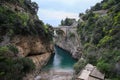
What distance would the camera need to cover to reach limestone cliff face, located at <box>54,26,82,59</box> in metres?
57.6

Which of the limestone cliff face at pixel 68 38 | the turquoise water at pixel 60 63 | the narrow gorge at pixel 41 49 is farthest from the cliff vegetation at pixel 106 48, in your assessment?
the limestone cliff face at pixel 68 38

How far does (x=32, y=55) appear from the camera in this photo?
41.9m

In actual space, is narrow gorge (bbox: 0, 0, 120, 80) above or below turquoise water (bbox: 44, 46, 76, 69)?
above

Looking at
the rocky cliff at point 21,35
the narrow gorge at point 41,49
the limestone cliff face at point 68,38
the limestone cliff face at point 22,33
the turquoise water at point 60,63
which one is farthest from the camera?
the limestone cliff face at point 68,38

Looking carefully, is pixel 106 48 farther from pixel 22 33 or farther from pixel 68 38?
pixel 68 38

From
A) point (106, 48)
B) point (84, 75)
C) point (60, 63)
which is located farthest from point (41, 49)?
point (84, 75)

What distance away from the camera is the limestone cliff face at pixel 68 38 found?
189ft

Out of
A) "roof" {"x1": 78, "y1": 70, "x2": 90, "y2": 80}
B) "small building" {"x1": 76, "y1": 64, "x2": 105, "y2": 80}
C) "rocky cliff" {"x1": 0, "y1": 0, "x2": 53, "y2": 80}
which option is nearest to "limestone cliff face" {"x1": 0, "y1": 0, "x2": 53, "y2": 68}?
"rocky cliff" {"x1": 0, "y1": 0, "x2": 53, "y2": 80}

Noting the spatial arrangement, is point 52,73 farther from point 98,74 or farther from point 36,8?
point 36,8

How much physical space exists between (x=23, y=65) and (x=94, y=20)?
1006 inches

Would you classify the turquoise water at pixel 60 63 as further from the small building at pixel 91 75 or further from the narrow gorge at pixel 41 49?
the small building at pixel 91 75

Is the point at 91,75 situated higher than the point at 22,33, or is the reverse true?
the point at 22,33

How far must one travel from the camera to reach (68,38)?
64750mm

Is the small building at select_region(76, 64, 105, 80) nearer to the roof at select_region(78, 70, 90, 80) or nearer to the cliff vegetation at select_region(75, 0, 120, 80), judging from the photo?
the roof at select_region(78, 70, 90, 80)
